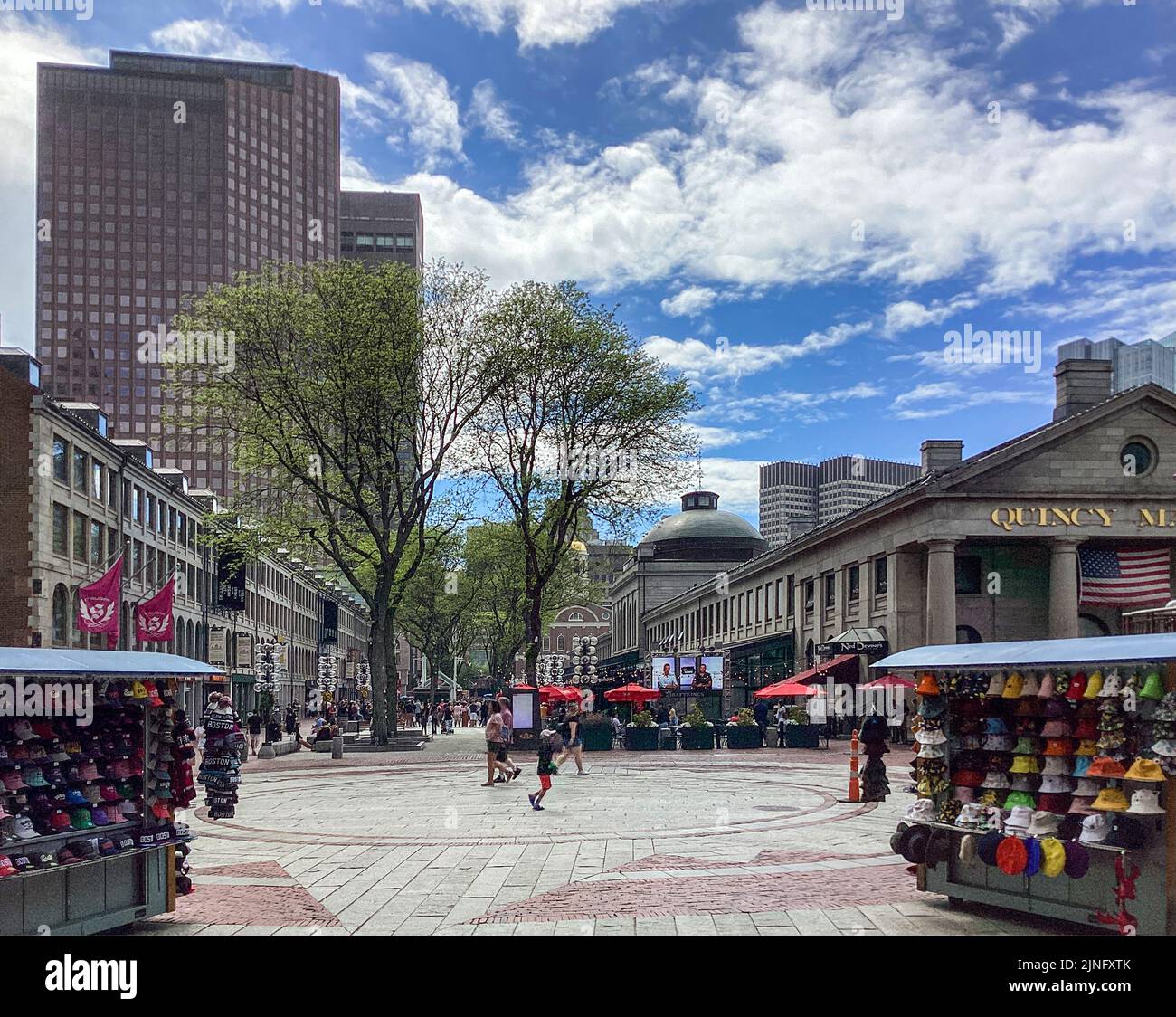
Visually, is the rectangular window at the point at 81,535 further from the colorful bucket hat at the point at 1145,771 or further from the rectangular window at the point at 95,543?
the colorful bucket hat at the point at 1145,771

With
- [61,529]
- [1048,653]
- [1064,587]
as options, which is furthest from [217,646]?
[1048,653]

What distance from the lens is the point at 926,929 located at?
11086mm

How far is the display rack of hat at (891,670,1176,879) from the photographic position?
396 inches

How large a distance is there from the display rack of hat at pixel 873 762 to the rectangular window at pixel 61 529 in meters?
38.2

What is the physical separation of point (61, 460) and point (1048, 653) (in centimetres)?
4770

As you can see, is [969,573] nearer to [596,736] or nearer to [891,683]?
[891,683]

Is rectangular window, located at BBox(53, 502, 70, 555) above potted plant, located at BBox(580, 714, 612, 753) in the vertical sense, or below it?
above

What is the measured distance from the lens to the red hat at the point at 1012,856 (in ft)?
35.4

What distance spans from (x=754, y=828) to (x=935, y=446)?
4195 centimetres

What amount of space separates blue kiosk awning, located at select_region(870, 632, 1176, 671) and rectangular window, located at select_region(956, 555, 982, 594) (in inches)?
1456

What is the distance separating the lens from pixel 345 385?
139ft

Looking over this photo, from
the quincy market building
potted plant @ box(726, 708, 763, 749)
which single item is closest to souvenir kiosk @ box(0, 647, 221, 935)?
potted plant @ box(726, 708, 763, 749)

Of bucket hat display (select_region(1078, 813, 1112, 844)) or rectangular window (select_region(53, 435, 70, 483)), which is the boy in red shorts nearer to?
bucket hat display (select_region(1078, 813, 1112, 844))
